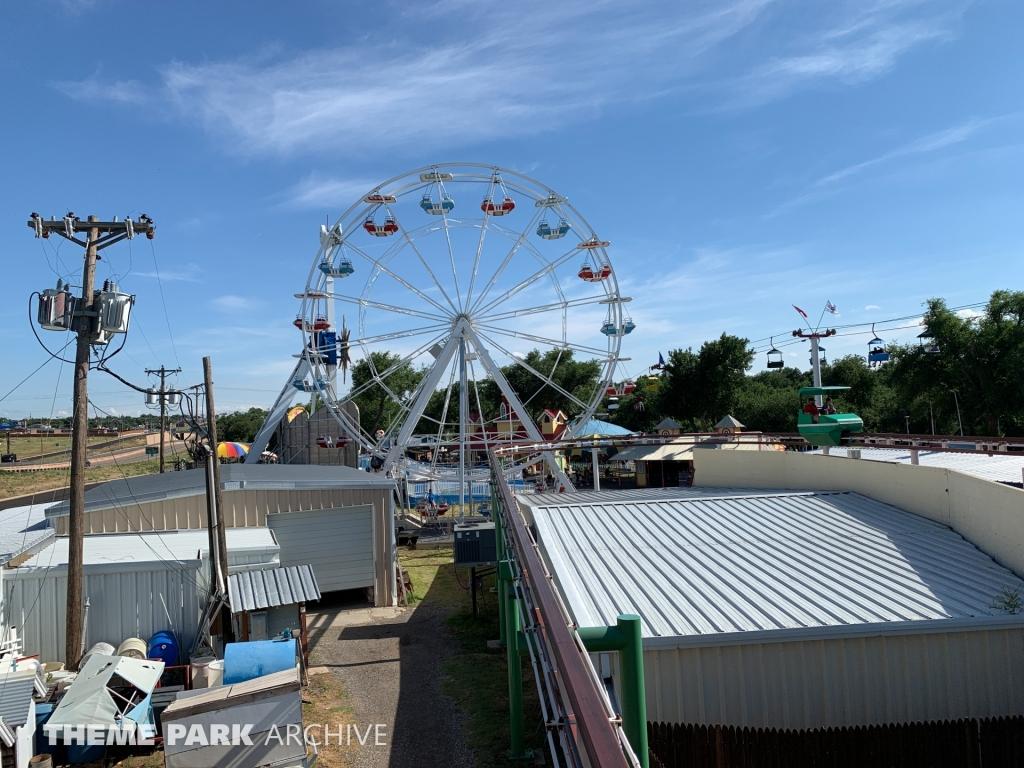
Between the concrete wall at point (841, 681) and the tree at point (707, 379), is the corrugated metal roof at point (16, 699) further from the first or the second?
the tree at point (707, 379)

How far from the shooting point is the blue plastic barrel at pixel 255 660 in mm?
9914

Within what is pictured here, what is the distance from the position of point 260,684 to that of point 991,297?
3685 centimetres

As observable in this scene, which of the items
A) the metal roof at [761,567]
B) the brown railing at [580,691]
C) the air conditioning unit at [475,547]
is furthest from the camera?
the air conditioning unit at [475,547]

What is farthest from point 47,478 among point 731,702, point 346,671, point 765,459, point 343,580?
point 731,702

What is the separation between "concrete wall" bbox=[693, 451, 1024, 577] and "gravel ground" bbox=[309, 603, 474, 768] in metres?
6.91

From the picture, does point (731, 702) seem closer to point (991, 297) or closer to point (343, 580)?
point (343, 580)

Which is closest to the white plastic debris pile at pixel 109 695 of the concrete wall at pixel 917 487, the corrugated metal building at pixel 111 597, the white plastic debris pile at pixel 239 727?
the white plastic debris pile at pixel 239 727

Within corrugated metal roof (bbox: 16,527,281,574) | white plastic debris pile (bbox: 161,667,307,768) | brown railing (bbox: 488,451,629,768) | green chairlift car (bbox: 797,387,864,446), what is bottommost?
white plastic debris pile (bbox: 161,667,307,768)

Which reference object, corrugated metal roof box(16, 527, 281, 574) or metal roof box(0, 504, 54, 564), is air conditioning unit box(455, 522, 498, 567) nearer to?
corrugated metal roof box(16, 527, 281, 574)

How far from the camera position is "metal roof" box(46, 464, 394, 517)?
15289mm

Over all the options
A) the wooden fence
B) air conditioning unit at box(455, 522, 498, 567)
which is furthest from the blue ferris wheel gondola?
the wooden fence

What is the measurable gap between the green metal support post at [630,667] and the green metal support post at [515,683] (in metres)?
3.65

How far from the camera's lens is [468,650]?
13469mm

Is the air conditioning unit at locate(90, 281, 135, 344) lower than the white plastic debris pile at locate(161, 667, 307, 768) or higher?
higher
